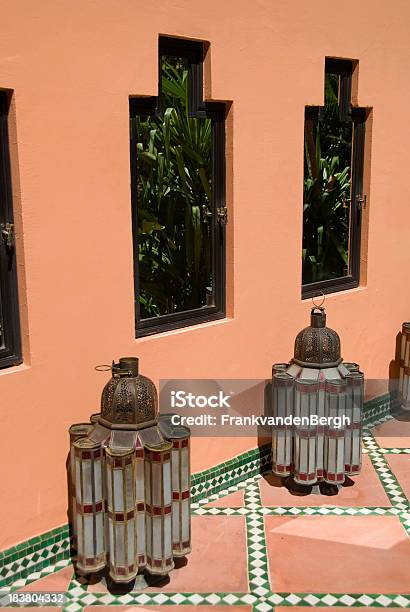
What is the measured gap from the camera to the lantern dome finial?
14.5ft

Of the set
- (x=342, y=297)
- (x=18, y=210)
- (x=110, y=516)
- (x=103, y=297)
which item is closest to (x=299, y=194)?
(x=342, y=297)

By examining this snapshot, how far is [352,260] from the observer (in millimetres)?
5527

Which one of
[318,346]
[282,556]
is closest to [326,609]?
[282,556]

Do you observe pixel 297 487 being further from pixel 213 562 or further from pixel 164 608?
pixel 164 608

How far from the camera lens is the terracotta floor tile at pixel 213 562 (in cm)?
357

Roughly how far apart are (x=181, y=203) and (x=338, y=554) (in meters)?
2.49

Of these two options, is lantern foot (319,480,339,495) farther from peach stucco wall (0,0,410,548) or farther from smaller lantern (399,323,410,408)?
smaller lantern (399,323,410,408)

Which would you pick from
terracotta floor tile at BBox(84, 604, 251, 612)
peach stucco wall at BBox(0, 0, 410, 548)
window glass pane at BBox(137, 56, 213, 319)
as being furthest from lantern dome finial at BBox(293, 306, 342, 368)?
terracotta floor tile at BBox(84, 604, 251, 612)

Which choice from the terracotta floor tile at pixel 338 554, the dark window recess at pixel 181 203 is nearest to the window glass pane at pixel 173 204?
the dark window recess at pixel 181 203

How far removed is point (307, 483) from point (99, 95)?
2.58m

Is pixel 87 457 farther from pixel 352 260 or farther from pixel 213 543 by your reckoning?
pixel 352 260

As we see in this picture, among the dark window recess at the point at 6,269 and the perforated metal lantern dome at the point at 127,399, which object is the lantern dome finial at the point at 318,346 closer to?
the perforated metal lantern dome at the point at 127,399

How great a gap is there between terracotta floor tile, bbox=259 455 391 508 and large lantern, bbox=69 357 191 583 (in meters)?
1.13

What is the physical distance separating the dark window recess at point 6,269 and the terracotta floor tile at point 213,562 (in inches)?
48.7
